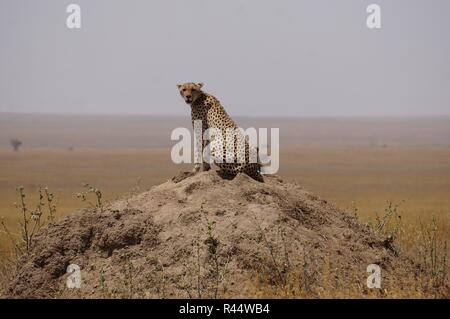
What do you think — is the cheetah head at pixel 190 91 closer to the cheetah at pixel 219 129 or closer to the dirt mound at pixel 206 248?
the cheetah at pixel 219 129

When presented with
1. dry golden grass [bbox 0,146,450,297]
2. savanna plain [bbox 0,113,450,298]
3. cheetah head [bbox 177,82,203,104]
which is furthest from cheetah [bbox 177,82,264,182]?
dry golden grass [bbox 0,146,450,297]

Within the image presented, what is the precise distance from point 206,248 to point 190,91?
6.81 ft

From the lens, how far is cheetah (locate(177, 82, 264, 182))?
29.0 ft

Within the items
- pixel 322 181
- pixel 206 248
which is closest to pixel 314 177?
pixel 322 181

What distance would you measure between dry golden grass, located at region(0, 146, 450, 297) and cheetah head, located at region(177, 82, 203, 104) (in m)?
4.03

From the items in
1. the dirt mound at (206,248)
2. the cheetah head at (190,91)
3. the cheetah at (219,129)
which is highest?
the cheetah head at (190,91)

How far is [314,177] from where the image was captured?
35.3 m

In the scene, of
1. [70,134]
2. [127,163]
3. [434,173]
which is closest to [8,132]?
[70,134]

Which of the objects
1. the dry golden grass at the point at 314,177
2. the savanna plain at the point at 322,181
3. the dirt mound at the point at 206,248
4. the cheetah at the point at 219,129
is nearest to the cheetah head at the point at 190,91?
the cheetah at the point at 219,129

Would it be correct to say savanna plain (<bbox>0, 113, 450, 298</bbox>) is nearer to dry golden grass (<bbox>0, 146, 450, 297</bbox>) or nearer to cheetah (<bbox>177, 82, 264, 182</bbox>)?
dry golden grass (<bbox>0, 146, 450, 297</bbox>)

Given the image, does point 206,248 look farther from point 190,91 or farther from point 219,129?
point 190,91

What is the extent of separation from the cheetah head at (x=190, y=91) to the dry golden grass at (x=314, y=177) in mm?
4031

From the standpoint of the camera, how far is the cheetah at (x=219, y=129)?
8.83 m
